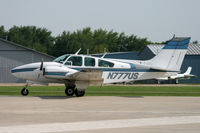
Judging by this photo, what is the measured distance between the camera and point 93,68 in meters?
20.1

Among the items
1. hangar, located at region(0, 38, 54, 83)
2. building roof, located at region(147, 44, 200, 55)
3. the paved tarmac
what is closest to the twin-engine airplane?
the paved tarmac

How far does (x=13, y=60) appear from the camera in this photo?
4719cm

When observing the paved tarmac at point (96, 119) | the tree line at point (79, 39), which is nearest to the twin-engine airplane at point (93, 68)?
the paved tarmac at point (96, 119)

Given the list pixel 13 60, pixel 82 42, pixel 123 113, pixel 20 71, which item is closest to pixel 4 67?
pixel 13 60

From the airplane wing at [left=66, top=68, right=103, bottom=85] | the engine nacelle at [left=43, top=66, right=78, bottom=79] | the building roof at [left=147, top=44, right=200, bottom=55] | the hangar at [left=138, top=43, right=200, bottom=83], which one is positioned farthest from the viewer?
the building roof at [left=147, top=44, right=200, bottom=55]

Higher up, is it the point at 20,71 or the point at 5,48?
the point at 5,48

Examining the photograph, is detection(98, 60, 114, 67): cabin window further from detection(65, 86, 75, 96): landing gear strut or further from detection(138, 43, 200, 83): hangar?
detection(138, 43, 200, 83): hangar

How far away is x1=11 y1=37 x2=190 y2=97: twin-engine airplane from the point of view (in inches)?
755

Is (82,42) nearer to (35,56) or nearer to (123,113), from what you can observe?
(35,56)

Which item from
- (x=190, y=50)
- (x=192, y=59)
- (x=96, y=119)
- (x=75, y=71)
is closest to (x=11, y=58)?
(x=192, y=59)

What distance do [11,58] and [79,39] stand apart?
4890cm

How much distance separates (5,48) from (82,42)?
47.9 m

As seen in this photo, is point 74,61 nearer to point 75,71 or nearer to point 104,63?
point 75,71

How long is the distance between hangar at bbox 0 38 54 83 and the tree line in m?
42.4
